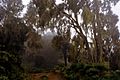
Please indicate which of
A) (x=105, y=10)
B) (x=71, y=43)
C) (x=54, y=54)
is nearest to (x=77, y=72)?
(x=71, y=43)

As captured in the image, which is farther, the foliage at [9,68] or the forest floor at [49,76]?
the forest floor at [49,76]

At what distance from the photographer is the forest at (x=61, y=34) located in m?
16.6

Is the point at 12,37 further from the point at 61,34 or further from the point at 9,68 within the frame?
the point at 61,34

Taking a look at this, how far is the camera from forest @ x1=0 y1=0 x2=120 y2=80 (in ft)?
54.5

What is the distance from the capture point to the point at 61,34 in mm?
19812

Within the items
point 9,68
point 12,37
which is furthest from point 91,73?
point 12,37

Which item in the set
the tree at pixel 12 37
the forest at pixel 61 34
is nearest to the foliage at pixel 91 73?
the forest at pixel 61 34

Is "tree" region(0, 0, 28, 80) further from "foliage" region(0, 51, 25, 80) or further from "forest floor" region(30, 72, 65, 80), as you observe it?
"forest floor" region(30, 72, 65, 80)

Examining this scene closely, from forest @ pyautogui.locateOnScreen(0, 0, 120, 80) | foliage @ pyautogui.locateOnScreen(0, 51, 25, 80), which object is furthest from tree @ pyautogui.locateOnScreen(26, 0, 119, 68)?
foliage @ pyautogui.locateOnScreen(0, 51, 25, 80)

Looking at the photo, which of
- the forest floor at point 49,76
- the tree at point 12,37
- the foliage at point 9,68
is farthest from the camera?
the forest floor at point 49,76

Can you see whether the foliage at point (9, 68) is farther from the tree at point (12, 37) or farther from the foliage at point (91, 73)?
the foliage at point (91, 73)

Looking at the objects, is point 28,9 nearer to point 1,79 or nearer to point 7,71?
point 7,71

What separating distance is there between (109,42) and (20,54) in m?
7.81

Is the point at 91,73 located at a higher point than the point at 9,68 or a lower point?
lower
